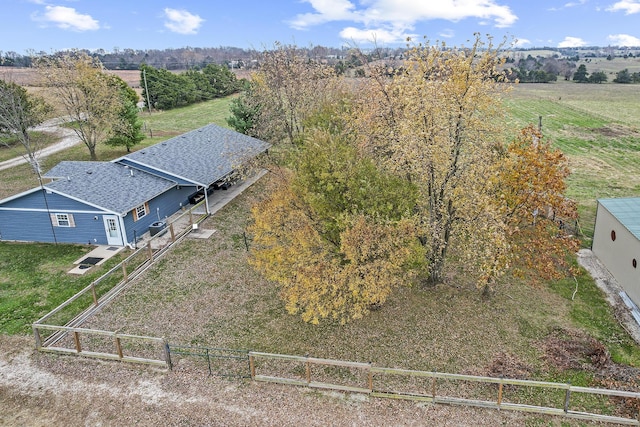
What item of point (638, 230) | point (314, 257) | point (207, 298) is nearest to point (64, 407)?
point (207, 298)

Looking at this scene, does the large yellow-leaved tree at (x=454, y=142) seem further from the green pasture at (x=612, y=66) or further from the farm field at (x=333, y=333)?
the green pasture at (x=612, y=66)

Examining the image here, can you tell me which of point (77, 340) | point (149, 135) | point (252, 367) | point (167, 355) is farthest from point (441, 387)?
point (149, 135)

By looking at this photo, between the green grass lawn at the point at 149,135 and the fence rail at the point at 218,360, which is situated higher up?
the green grass lawn at the point at 149,135

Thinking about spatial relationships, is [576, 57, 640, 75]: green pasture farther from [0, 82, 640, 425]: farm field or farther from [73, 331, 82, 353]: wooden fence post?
[73, 331, 82, 353]: wooden fence post

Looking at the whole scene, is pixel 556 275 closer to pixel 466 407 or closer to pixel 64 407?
pixel 466 407

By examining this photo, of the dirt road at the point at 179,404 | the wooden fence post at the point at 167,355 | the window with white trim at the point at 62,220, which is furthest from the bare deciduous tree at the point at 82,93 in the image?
the wooden fence post at the point at 167,355

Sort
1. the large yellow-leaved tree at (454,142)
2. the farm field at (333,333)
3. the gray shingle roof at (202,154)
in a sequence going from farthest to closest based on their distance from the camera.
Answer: the gray shingle roof at (202,154)
the large yellow-leaved tree at (454,142)
the farm field at (333,333)

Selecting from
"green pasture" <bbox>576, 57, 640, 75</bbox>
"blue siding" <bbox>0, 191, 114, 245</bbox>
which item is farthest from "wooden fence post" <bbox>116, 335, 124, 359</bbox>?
"green pasture" <bbox>576, 57, 640, 75</bbox>
